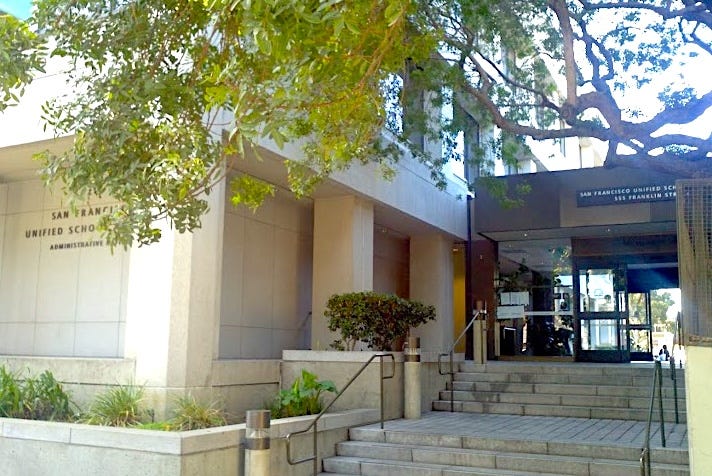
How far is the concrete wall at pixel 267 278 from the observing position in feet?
42.1

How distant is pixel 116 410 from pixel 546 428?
5754mm

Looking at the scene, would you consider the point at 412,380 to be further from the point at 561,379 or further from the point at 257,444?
the point at 257,444

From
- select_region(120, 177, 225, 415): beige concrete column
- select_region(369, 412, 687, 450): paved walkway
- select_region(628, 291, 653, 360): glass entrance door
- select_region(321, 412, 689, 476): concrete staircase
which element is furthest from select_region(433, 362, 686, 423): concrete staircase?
select_region(628, 291, 653, 360): glass entrance door

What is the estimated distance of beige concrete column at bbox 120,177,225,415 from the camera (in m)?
9.45

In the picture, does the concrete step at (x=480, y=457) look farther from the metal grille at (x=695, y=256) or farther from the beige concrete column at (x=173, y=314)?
the beige concrete column at (x=173, y=314)

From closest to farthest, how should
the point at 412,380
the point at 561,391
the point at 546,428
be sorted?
the point at 546,428, the point at 412,380, the point at 561,391

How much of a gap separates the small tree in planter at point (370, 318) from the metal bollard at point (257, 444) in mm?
4941

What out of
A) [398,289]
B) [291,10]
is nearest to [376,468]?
[291,10]

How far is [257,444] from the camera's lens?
6.49 meters

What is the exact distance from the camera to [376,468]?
8.60 metres

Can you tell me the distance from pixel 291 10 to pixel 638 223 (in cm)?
1302

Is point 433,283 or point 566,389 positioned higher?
point 433,283

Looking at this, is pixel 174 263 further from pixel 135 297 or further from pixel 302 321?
pixel 302 321

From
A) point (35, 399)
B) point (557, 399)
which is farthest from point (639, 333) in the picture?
point (35, 399)
